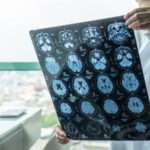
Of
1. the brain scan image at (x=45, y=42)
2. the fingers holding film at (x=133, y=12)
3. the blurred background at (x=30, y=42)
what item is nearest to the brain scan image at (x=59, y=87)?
the brain scan image at (x=45, y=42)

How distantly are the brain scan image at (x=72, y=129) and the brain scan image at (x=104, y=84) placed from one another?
0.18 m

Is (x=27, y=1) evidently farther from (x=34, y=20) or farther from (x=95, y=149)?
(x=95, y=149)

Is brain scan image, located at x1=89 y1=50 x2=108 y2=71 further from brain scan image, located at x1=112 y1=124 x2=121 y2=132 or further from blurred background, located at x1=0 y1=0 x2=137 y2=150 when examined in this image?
blurred background, located at x1=0 y1=0 x2=137 y2=150

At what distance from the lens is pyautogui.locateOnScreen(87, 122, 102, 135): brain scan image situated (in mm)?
890

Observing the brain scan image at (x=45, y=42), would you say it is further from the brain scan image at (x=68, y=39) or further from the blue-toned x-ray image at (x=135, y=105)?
the blue-toned x-ray image at (x=135, y=105)

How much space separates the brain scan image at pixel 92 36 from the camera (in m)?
0.79

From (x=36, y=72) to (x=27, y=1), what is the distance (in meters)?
0.41

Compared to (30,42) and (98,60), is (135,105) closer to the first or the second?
(98,60)

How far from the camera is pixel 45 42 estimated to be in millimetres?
865

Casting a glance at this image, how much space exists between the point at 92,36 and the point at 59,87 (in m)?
0.22

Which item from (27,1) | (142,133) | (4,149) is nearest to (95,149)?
(4,149)

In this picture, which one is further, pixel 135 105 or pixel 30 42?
pixel 30 42

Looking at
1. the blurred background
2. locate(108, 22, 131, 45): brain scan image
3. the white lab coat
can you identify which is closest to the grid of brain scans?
locate(108, 22, 131, 45): brain scan image

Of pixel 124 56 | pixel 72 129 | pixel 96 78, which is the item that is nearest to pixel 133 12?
pixel 124 56
